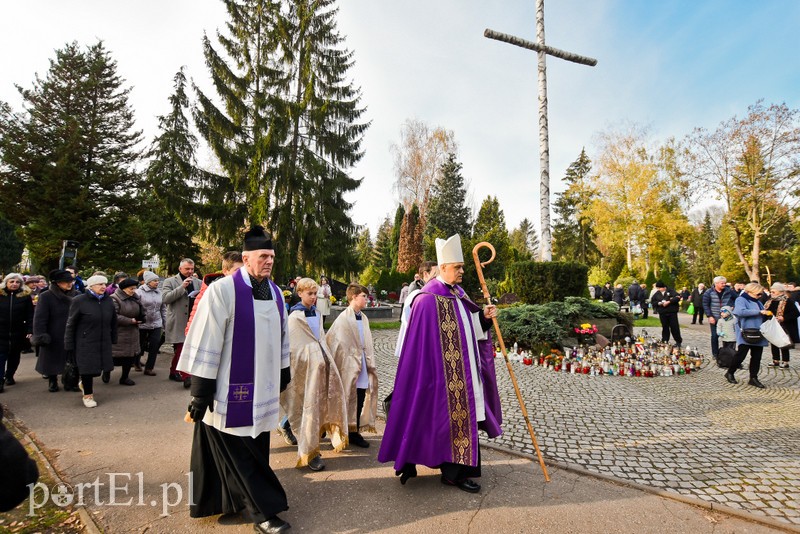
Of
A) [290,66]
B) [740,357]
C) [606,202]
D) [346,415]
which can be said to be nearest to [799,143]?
[606,202]

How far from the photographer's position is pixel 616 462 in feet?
14.0

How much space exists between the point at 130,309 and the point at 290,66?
15.2m

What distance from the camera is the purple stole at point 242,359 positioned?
2.96m

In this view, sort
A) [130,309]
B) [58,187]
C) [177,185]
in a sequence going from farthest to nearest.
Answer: [58,187] < [177,185] < [130,309]

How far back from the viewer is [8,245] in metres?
27.0

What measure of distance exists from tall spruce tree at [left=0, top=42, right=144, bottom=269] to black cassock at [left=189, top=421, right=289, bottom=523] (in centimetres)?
2445

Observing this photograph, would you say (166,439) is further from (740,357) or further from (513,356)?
(740,357)

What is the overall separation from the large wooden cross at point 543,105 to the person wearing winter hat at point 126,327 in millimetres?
10411

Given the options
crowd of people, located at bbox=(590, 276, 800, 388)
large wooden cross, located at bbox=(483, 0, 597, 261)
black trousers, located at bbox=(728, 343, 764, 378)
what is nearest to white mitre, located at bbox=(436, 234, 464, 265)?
crowd of people, located at bbox=(590, 276, 800, 388)

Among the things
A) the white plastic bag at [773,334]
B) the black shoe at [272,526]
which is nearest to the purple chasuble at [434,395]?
the black shoe at [272,526]

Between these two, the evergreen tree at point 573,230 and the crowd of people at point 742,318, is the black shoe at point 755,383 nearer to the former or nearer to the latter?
the crowd of people at point 742,318

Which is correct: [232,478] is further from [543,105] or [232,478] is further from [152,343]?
[543,105]

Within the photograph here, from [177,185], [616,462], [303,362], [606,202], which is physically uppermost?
[606,202]

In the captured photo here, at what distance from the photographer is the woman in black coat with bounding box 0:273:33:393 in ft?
20.9
